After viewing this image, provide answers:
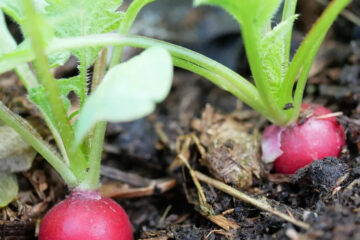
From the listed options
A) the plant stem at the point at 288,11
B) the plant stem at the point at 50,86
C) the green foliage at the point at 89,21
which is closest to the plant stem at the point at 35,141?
the plant stem at the point at 50,86

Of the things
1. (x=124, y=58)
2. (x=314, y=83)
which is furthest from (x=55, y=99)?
(x=314, y=83)

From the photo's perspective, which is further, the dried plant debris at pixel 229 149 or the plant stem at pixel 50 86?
the dried plant debris at pixel 229 149

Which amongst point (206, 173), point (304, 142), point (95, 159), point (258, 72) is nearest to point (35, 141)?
point (95, 159)

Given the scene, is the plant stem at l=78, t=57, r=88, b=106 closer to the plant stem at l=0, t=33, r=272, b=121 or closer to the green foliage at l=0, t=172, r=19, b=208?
the plant stem at l=0, t=33, r=272, b=121

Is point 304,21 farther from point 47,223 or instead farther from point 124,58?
point 47,223

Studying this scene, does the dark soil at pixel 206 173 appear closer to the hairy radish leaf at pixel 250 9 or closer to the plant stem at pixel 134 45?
the plant stem at pixel 134 45
